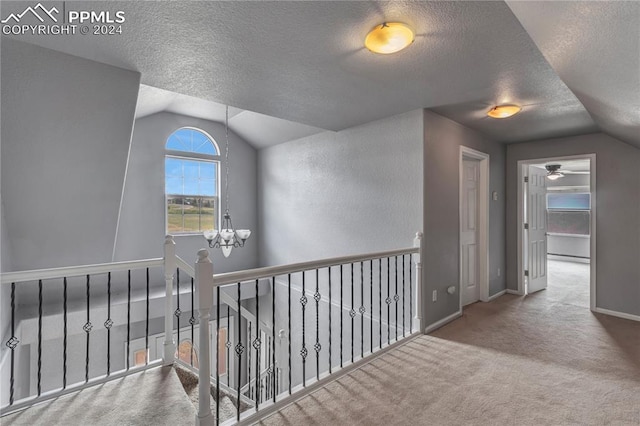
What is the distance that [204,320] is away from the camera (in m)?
1.78

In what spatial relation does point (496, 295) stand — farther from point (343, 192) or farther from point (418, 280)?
point (343, 192)

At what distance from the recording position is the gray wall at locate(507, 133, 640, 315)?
389cm

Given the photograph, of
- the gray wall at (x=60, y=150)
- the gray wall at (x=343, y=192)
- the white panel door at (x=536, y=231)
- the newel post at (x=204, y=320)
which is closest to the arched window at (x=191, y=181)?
the gray wall at (x=343, y=192)

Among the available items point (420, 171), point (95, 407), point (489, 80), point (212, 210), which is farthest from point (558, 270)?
point (95, 407)

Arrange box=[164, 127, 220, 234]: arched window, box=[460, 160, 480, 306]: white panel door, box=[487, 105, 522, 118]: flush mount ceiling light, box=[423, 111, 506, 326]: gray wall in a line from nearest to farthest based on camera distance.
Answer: box=[487, 105, 522, 118]: flush mount ceiling light < box=[423, 111, 506, 326]: gray wall < box=[460, 160, 480, 306]: white panel door < box=[164, 127, 220, 234]: arched window

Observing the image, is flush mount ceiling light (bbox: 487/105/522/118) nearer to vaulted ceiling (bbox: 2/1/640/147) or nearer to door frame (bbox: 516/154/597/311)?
vaulted ceiling (bbox: 2/1/640/147)

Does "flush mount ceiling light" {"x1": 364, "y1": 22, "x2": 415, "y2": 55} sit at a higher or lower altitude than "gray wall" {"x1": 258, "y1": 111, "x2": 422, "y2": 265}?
higher

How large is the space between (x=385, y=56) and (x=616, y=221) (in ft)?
12.9

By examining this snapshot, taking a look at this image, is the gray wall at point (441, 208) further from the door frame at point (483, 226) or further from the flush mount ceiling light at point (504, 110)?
the flush mount ceiling light at point (504, 110)

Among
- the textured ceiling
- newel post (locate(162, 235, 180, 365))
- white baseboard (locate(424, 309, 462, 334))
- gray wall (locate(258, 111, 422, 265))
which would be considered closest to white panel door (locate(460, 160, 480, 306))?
white baseboard (locate(424, 309, 462, 334))

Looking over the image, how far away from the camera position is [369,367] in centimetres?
266

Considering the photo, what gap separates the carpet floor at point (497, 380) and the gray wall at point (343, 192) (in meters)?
Answer: 1.30

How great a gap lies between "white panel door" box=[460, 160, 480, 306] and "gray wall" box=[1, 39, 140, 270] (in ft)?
13.3

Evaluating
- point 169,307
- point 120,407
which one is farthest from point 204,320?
point 169,307
